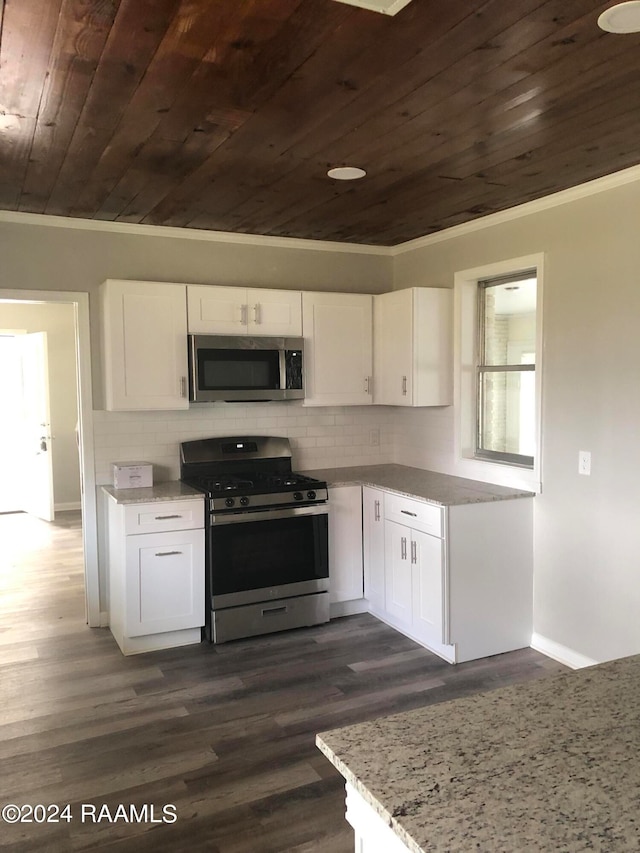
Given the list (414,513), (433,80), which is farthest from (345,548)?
(433,80)

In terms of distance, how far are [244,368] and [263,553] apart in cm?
116

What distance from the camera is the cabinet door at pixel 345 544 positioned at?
434 centimetres

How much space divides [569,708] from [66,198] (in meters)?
3.40

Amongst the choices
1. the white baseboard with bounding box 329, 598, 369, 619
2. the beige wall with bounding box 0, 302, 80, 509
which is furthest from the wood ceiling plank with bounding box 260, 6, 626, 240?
the beige wall with bounding box 0, 302, 80, 509

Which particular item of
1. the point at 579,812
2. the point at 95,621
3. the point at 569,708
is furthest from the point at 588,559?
the point at 95,621

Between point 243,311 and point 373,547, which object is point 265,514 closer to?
point 373,547

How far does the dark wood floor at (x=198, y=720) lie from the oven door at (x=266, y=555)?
292 mm

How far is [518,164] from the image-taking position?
121 inches

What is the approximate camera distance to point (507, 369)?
13.5 ft

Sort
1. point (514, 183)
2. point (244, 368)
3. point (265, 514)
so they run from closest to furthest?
point (514, 183) < point (265, 514) < point (244, 368)

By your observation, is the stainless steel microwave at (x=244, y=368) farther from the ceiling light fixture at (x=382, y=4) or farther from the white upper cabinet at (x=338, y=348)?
the ceiling light fixture at (x=382, y=4)

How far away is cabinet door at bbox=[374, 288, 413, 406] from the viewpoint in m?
4.43

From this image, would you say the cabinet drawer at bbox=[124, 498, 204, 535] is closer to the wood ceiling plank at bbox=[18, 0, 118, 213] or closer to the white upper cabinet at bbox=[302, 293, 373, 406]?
the white upper cabinet at bbox=[302, 293, 373, 406]

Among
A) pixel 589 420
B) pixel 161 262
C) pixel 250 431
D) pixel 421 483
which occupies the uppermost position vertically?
pixel 161 262
